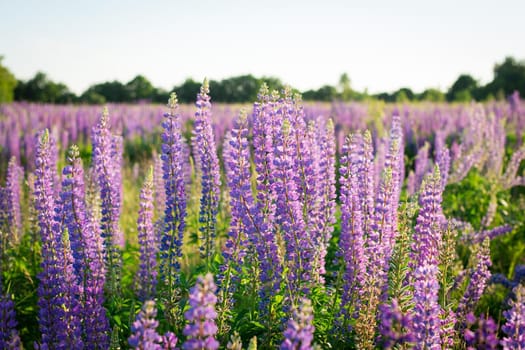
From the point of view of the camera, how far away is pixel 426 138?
11.0 m

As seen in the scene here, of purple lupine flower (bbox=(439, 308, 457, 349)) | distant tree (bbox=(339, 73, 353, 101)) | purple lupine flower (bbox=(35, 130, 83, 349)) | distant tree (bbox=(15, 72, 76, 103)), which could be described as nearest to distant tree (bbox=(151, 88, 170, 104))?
distant tree (bbox=(15, 72, 76, 103))

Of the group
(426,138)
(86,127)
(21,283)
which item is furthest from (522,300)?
(86,127)

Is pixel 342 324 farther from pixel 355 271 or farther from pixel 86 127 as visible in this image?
pixel 86 127

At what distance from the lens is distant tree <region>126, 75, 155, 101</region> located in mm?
43678

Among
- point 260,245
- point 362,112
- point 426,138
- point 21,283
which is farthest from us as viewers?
point 362,112

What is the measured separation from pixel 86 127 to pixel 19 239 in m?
9.67

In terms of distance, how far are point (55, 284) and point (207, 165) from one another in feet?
3.90

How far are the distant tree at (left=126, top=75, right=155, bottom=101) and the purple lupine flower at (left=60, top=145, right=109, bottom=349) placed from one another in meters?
41.1

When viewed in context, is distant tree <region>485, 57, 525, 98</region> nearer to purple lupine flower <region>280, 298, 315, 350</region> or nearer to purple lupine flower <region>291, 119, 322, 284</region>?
purple lupine flower <region>291, 119, 322, 284</region>

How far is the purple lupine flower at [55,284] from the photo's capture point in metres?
2.81

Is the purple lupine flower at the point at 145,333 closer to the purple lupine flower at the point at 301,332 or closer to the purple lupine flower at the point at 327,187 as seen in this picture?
the purple lupine flower at the point at 301,332

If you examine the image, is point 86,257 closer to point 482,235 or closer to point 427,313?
point 427,313

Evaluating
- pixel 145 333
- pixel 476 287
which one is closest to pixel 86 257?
pixel 145 333

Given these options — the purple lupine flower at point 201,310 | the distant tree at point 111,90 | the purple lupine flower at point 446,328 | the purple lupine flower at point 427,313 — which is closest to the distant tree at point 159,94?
the distant tree at point 111,90
